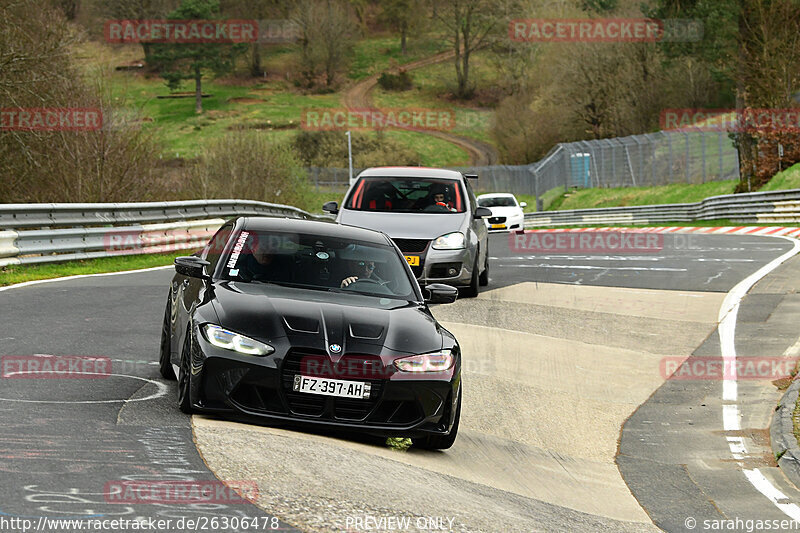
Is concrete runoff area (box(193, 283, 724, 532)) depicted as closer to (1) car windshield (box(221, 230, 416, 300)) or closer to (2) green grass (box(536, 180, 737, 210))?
(1) car windshield (box(221, 230, 416, 300))

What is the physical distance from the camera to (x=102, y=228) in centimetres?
2128

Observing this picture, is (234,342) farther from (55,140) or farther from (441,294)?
(55,140)

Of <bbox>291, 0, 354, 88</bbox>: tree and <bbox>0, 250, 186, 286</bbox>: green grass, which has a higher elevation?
<bbox>291, 0, 354, 88</bbox>: tree

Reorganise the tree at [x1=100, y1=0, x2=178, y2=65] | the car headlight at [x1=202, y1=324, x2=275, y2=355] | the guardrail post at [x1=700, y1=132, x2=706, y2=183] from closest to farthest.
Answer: the car headlight at [x1=202, y1=324, x2=275, y2=355], the guardrail post at [x1=700, y1=132, x2=706, y2=183], the tree at [x1=100, y1=0, x2=178, y2=65]

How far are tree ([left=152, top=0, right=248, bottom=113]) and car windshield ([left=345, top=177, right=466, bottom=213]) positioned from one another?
112 meters

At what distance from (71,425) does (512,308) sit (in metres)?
9.52

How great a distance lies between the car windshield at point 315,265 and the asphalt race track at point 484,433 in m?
1.14

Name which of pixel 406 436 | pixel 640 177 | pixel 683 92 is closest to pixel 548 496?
pixel 406 436

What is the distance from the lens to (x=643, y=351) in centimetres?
1364

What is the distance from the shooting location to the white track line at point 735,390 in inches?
320

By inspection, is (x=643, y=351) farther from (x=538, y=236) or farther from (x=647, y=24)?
(x=647, y=24)

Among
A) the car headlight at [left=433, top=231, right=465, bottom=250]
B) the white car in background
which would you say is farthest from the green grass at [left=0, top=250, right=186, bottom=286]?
the white car in background

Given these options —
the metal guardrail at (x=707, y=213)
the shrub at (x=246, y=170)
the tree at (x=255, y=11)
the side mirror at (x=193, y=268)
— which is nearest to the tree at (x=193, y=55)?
the tree at (x=255, y=11)

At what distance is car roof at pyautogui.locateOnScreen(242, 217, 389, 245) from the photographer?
8.92 m
